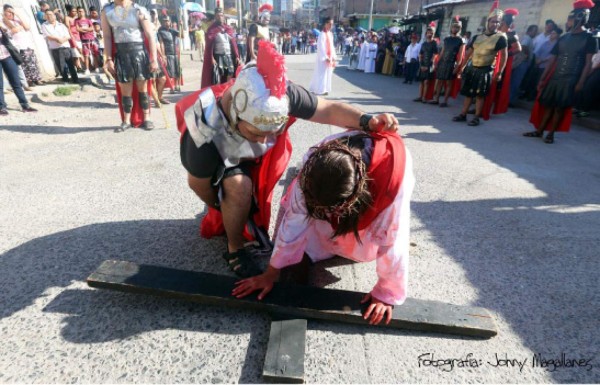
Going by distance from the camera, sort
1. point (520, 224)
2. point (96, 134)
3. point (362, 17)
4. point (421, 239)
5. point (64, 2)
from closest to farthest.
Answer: point (421, 239)
point (520, 224)
point (96, 134)
point (64, 2)
point (362, 17)

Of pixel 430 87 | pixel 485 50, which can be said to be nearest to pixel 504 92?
pixel 485 50

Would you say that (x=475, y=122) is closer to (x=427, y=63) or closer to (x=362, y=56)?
(x=427, y=63)

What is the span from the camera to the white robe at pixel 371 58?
14.7 meters

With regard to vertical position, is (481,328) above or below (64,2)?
below

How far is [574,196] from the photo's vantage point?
3.04 metres

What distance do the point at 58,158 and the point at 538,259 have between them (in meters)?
4.38

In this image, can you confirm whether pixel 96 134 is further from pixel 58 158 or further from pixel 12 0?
pixel 12 0

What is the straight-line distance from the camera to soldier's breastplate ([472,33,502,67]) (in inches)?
196

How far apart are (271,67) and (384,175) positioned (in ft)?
2.11

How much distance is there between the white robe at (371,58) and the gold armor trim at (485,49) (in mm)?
10284

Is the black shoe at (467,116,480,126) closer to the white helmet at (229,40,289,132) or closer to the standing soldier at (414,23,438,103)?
the standing soldier at (414,23,438,103)

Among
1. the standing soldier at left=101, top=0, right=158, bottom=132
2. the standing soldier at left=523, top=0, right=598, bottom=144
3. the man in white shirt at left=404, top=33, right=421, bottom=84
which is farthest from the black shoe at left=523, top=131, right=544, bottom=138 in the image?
→ the man in white shirt at left=404, top=33, right=421, bottom=84

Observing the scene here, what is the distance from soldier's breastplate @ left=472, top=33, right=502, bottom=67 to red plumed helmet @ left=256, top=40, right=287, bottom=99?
4910 millimetres

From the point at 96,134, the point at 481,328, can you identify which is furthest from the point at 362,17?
the point at 481,328
